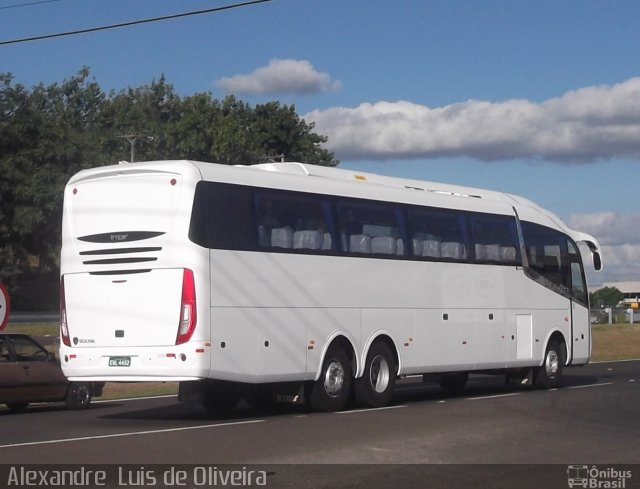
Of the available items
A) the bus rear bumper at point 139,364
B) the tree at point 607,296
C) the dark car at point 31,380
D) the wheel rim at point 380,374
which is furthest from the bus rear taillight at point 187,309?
the tree at point 607,296

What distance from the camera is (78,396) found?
768 inches

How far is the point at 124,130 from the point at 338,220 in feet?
197

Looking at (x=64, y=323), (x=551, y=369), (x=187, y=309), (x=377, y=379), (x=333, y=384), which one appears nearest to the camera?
(x=187, y=309)

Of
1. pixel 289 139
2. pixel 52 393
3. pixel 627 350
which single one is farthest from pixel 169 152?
pixel 52 393

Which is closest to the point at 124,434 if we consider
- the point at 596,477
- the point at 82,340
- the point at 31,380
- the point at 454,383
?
the point at 82,340

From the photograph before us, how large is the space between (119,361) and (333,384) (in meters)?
3.78

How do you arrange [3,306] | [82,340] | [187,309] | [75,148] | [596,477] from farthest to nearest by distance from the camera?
1. [75,148]
2. [3,306]
3. [82,340]
4. [187,309]
5. [596,477]

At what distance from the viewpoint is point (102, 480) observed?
10688mm

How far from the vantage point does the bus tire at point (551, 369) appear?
2364 cm

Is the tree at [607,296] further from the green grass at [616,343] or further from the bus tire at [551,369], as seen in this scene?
the bus tire at [551,369]

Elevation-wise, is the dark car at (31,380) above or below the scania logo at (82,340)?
below

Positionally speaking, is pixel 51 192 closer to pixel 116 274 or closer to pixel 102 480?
pixel 116 274

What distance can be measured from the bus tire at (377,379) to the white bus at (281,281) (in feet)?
0.10

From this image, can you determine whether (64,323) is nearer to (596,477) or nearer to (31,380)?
(31,380)
